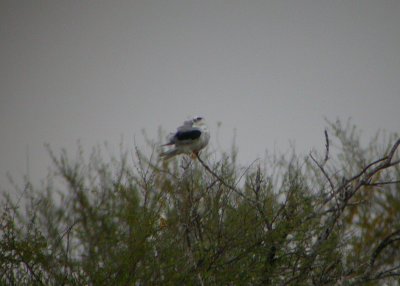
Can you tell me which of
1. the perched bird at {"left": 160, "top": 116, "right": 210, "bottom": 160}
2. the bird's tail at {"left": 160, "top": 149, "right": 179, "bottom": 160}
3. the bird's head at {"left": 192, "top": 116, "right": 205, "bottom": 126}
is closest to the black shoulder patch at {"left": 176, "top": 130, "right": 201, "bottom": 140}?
the perched bird at {"left": 160, "top": 116, "right": 210, "bottom": 160}

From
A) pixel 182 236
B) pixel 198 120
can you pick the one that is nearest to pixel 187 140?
pixel 198 120

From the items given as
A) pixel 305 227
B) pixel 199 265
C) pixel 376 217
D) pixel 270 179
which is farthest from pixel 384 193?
pixel 199 265

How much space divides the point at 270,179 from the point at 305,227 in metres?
1.26

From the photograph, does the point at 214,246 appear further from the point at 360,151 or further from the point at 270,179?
the point at 360,151

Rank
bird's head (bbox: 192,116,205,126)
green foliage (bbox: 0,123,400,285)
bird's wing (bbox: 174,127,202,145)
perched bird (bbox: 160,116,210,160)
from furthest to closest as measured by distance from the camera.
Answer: bird's head (bbox: 192,116,205,126), bird's wing (bbox: 174,127,202,145), perched bird (bbox: 160,116,210,160), green foliage (bbox: 0,123,400,285)

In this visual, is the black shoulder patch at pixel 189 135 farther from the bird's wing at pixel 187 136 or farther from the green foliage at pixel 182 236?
the green foliage at pixel 182 236

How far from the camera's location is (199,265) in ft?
16.7

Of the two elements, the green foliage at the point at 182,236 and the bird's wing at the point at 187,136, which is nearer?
the green foliage at the point at 182,236

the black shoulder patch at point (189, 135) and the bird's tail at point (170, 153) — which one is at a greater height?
the black shoulder patch at point (189, 135)

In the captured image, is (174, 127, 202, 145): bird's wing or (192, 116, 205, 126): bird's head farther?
(192, 116, 205, 126): bird's head

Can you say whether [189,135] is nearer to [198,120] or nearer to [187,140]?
[187,140]

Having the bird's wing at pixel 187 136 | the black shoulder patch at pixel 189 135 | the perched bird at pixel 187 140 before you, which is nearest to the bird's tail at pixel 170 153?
A: the perched bird at pixel 187 140

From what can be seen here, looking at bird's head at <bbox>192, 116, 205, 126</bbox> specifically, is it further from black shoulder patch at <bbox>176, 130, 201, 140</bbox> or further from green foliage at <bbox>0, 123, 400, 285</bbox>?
green foliage at <bbox>0, 123, 400, 285</bbox>

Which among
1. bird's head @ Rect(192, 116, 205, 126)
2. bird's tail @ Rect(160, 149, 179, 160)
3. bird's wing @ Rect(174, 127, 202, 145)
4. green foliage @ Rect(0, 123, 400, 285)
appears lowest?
green foliage @ Rect(0, 123, 400, 285)
